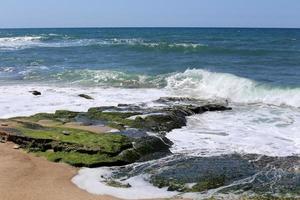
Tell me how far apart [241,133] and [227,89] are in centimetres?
1067

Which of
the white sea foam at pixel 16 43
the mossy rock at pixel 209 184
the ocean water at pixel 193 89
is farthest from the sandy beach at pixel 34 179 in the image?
the white sea foam at pixel 16 43

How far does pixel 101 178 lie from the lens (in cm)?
1179

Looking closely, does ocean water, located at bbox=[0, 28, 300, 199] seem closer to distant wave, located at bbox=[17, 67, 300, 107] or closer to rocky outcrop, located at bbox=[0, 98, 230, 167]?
distant wave, located at bbox=[17, 67, 300, 107]

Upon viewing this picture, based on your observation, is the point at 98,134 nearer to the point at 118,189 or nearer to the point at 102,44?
the point at 118,189

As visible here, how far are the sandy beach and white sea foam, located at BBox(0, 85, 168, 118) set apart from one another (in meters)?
6.21

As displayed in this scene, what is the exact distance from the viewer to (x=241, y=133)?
53.6 feet

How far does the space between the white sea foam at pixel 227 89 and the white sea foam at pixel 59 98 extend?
2.14m

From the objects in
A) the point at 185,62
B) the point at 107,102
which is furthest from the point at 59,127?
the point at 185,62

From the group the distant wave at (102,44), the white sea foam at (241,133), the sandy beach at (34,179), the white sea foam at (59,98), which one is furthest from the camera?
the distant wave at (102,44)

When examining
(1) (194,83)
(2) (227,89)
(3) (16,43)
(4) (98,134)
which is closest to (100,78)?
(1) (194,83)

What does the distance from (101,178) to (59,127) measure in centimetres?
435

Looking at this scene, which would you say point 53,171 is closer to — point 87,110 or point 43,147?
point 43,147

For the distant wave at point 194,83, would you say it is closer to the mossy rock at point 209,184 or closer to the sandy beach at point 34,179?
the mossy rock at point 209,184

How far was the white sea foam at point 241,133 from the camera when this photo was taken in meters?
14.2
